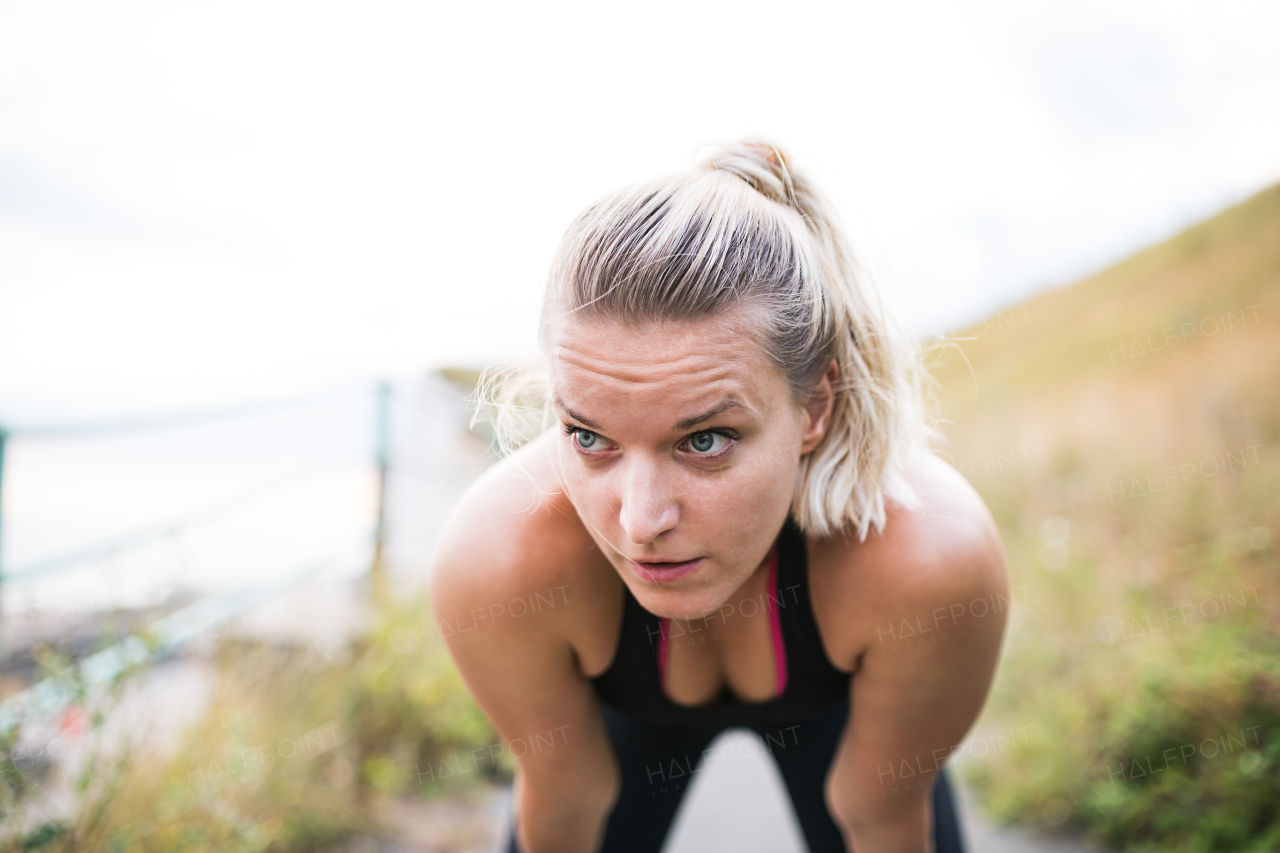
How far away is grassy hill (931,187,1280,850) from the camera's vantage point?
8.81ft

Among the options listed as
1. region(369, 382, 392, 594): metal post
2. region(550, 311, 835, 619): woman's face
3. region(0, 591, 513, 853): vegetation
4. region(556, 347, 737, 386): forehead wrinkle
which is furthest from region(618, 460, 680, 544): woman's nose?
region(369, 382, 392, 594): metal post

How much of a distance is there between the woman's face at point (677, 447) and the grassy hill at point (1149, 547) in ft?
2.26

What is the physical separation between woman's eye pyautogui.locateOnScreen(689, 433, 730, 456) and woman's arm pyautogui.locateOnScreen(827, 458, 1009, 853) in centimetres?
50

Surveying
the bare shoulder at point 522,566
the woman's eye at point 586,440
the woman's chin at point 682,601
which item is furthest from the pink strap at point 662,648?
the woman's eye at point 586,440

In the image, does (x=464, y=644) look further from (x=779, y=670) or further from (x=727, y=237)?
(x=727, y=237)

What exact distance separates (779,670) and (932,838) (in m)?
0.73

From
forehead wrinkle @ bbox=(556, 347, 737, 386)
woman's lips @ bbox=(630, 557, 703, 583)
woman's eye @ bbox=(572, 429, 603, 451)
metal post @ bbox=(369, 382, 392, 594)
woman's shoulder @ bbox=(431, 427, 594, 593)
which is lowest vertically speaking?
metal post @ bbox=(369, 382, 392, 594)

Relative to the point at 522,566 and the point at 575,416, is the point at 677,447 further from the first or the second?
the point at 522,566

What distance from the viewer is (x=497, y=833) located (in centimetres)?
310

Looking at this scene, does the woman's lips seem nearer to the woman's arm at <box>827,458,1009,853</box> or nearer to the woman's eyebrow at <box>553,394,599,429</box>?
the woman's eyebrow at <box>553,394,599,429</box>

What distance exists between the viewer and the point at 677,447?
126cm

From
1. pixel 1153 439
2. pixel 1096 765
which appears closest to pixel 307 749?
pixel 1096 765

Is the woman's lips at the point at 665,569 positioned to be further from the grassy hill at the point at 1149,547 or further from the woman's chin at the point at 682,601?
the grassy hill at the point at 1149,547

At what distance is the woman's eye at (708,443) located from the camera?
1253 mm
